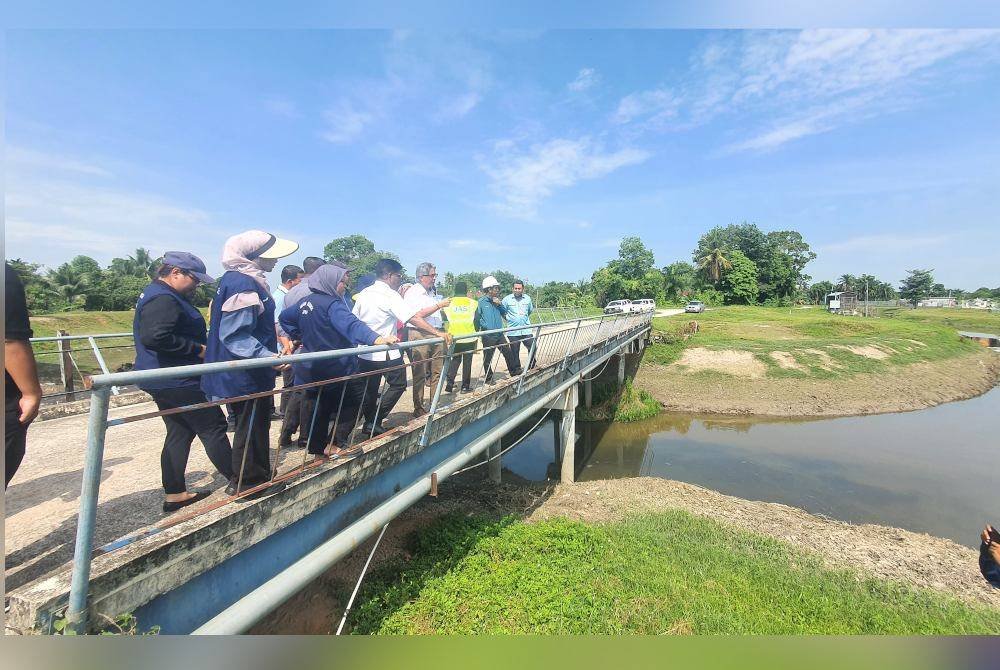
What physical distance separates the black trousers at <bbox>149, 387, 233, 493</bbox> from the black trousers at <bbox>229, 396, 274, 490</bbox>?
5.4 inches

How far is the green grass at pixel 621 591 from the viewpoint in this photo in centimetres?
405

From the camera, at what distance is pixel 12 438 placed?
2.06m

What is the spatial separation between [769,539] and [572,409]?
13.2ft

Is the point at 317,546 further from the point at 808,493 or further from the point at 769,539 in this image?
the point at 808,493

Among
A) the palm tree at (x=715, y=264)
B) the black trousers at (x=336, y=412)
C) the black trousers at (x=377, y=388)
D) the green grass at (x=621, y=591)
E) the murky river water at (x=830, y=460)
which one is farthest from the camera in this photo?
the palm tree at (x=715, y=264)

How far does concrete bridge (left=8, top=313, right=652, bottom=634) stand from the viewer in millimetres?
1581

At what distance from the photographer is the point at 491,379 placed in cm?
600

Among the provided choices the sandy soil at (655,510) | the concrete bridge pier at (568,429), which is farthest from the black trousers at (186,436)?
the concrete bridge pier at (568,429)

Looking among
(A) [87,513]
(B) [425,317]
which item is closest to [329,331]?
(B) [425,317]

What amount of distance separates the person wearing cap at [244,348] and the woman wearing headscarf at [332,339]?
1.59 feet

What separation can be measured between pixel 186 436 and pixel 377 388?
1576mm

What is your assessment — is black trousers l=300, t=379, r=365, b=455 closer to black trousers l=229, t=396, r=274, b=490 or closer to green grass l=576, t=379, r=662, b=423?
black trousers l=229, t=396, r=274, b=490

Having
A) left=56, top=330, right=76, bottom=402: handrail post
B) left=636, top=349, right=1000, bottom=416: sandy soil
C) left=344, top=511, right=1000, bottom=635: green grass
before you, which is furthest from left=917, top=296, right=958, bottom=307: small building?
left=56, top=330, right=76, bottom=402: handrail post

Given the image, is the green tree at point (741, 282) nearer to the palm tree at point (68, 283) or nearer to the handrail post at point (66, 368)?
the handrail post at point (66, 368)
